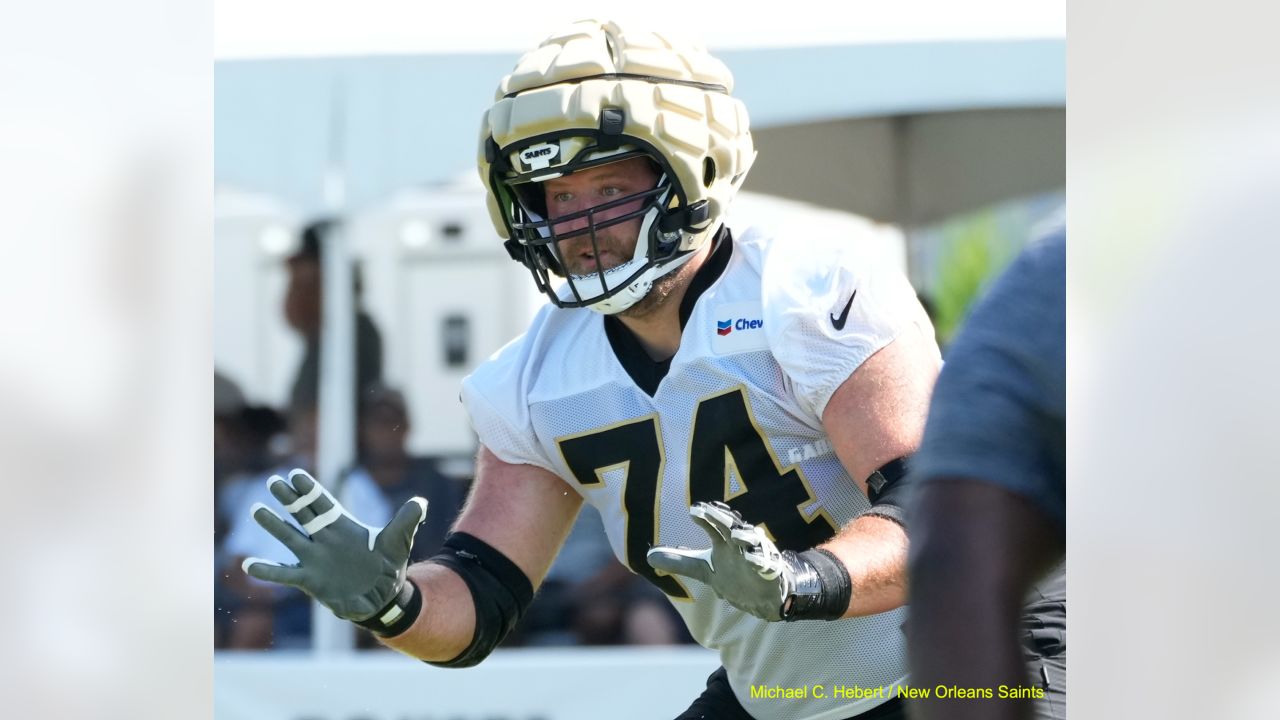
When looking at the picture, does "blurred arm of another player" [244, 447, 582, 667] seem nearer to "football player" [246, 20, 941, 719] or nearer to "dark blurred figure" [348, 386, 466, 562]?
"football player" [246, 20, 941, 719]

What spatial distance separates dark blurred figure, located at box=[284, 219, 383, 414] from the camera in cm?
278

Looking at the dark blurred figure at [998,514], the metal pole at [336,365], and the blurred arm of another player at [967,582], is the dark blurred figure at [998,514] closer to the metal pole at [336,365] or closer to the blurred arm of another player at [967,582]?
the blurred arm of another player at [967,582]

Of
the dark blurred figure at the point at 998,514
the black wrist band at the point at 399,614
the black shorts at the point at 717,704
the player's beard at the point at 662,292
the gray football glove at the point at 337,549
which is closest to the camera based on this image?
the dark blurred figure at the point at 998,514

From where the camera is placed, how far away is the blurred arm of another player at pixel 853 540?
7.03 ft

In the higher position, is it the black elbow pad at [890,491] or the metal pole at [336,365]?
the metal pole at [336,365]

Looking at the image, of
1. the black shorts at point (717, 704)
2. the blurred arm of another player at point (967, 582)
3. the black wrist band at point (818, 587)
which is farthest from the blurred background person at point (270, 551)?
the blurred arm of another player at point (967, 582)

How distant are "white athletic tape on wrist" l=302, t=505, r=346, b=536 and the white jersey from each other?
0.47m

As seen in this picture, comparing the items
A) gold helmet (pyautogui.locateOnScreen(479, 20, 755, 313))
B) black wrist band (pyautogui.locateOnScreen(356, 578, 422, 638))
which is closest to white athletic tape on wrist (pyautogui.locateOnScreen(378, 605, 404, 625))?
black wrist band (pyautogui.locateOnScreen(356, 578, 422, 638))

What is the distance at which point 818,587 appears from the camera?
222 cm

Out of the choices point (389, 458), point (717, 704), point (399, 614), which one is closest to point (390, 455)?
point (389, 458)

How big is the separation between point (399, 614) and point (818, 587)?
2.62 ft

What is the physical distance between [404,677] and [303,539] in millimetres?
605
